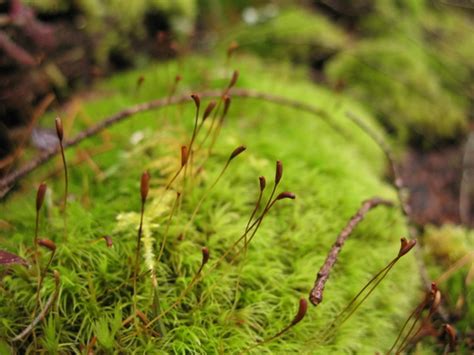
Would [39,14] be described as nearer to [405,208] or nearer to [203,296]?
[203,296]

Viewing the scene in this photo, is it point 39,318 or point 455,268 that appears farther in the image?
point 455,268

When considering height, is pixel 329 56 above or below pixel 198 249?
below

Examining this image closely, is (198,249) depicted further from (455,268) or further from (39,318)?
(455,268)

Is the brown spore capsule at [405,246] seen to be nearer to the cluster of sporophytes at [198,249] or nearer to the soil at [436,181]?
the cluster of sporophytes at [198,249]

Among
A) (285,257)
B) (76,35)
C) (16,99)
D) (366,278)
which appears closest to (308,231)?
(285,257)

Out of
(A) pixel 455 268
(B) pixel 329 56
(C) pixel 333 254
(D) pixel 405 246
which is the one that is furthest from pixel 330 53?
(D) pixel 405 246

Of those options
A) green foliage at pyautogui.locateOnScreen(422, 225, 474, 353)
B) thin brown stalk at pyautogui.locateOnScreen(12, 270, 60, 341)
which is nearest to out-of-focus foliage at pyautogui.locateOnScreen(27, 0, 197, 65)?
thin brown stalk at pyautogui.locateOnScreen(12, 270, 60, 341)
